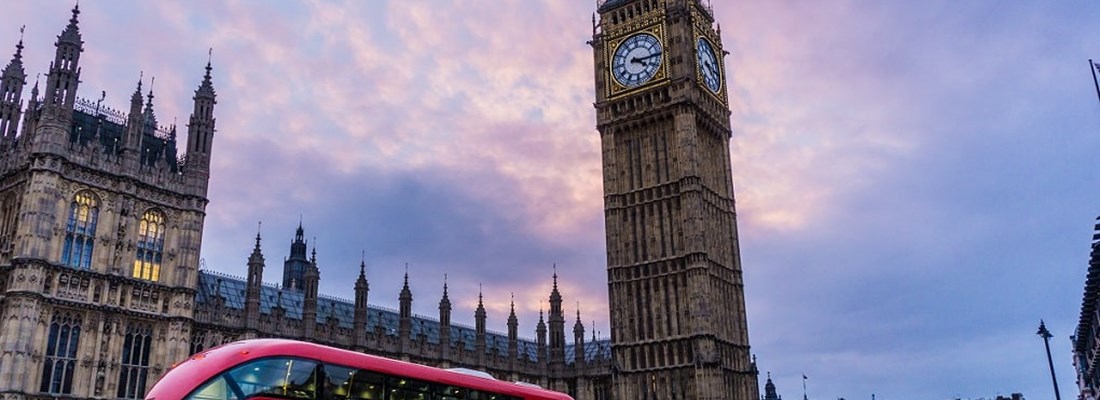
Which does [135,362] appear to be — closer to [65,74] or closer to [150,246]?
[150,246]

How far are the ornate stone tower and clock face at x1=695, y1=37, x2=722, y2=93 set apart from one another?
52.4 meters

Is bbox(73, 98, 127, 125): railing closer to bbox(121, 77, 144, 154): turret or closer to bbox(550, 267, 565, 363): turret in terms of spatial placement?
bbox(121, 77, 144, 154): turret

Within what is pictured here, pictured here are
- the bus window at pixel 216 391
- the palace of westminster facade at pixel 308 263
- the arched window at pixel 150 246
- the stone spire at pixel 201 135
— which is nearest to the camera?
the bus window at pixel 216 391

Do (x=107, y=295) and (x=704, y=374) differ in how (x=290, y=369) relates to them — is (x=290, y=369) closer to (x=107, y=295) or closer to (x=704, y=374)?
(x=107, y=295)

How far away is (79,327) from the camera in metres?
53.5

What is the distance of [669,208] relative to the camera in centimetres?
8775

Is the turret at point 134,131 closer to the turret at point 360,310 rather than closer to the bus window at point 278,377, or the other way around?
the turret at point 360,310

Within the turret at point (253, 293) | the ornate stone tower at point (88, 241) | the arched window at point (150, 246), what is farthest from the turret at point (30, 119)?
the turret at point (253, 293)

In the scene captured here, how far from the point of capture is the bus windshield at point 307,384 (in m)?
25.7

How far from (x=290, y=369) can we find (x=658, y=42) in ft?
235

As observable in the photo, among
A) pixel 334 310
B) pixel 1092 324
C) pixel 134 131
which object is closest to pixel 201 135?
pixel 134 131

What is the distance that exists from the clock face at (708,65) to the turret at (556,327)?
27.5m

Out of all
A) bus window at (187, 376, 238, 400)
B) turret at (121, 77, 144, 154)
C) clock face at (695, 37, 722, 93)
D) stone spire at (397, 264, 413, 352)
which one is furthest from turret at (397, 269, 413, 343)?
bus window at (187, 376, 238, 400)

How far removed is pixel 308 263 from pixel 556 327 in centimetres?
2795
